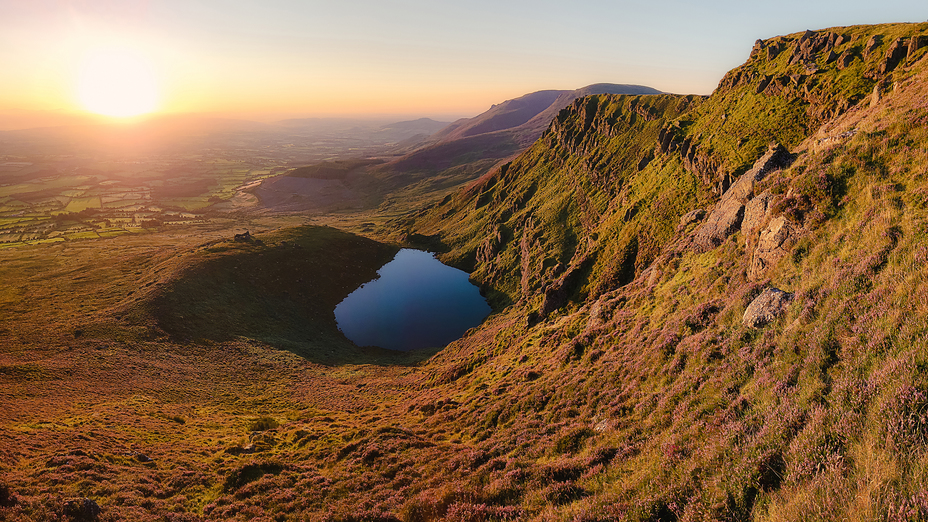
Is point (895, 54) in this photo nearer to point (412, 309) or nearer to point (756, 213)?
point (756, 213)

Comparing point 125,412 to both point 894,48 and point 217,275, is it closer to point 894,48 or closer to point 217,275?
point 217,275

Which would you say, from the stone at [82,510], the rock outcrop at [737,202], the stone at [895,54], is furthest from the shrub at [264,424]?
the stone at [895,54]

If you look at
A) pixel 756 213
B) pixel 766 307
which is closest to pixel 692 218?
pixel 756 213

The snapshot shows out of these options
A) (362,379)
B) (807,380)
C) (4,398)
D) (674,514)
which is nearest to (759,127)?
(807,380)

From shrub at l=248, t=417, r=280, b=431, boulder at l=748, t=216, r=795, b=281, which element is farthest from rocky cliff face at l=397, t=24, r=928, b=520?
shrub at l=248, t=417, r=280, b=431

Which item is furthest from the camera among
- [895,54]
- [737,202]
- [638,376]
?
[895,54]
